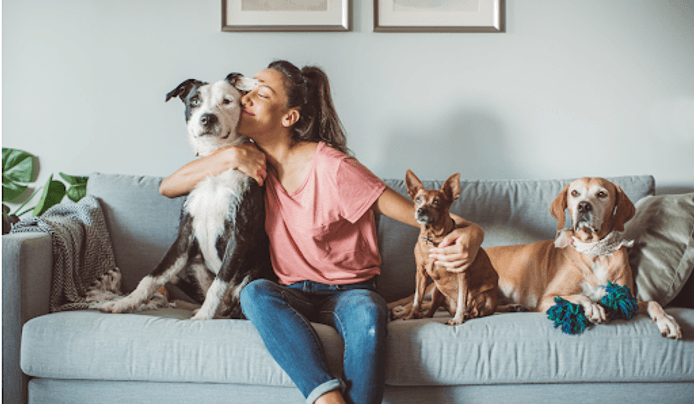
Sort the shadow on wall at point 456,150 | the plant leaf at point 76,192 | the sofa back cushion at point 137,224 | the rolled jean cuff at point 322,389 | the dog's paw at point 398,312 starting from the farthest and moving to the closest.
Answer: the shadow on wall at point 456,150 → the plant leaf at point 76,192 → the sofa back cushion at point 137,224 → the dog's paw at point 398,312 → the rolled jean cuff at point 322,389

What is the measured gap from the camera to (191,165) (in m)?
1.62

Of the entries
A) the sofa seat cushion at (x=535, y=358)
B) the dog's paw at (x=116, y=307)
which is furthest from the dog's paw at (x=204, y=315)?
the sofa seat cushion at (x=535, y=358)

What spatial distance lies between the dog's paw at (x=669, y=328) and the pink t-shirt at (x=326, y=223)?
877 millimetres

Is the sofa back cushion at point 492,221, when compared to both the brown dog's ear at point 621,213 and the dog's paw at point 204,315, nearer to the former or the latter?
the brown dog's ear at point 621,213

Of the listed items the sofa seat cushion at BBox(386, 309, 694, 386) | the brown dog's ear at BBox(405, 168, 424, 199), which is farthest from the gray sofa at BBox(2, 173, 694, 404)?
the brown dog's ear at BBox(405, 168, 424, 199)

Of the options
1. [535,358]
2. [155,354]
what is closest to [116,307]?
[155,354]

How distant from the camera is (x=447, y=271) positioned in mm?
1449

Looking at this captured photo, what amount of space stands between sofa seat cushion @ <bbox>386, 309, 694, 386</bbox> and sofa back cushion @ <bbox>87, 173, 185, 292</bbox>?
111 centimetres

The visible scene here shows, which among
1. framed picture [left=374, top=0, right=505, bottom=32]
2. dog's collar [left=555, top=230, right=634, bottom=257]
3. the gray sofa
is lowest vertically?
the gray sofa

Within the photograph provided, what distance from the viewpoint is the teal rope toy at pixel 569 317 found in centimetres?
128

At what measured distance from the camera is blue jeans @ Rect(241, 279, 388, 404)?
1.14 m

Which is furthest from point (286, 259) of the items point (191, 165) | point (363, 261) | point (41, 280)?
point (41, 280)

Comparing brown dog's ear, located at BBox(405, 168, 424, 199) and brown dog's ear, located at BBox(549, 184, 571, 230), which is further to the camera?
brown dog's ear, located at BBox(549, 184, 571, 230)

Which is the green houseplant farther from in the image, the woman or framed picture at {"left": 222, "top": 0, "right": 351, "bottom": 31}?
framed picture at {"left": 222, "top": 0, "right": 351, "bottom": 31}
